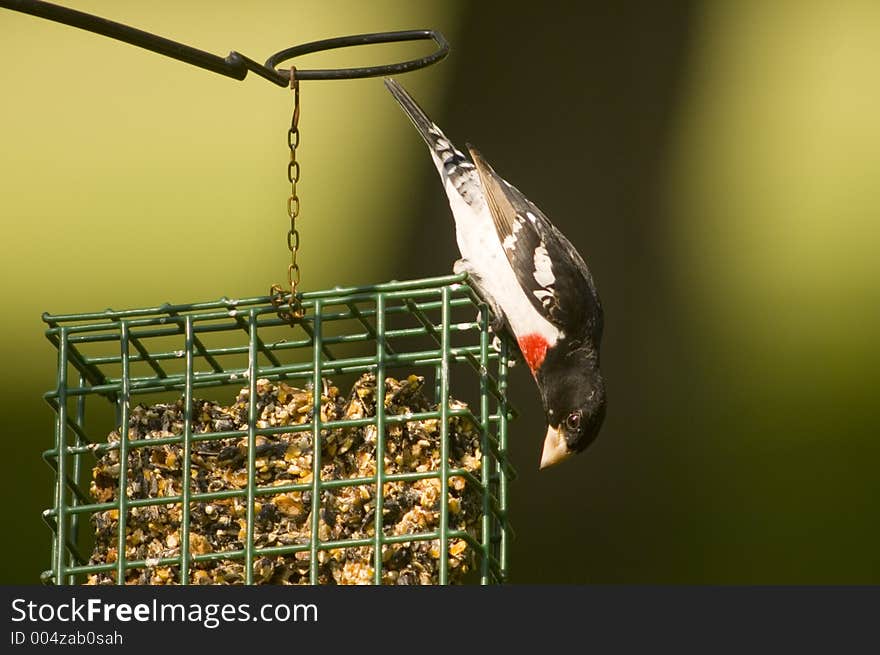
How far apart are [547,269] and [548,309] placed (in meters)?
0.15

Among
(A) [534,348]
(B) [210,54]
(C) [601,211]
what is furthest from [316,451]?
(C) [601,211]

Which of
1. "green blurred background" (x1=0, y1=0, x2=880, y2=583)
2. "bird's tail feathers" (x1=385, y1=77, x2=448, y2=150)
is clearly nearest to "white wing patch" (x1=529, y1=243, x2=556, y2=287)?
"bird's tail feathers" (x1=385, y1=77, x2=448, y2=150)

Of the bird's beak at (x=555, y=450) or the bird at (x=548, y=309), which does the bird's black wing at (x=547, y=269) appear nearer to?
the bird at (x=548, y=309)

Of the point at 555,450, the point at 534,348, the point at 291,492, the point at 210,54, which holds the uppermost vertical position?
the point at 210,54

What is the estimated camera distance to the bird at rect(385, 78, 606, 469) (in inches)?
234

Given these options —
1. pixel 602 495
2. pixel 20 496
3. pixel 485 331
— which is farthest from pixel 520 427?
pixel 485 331

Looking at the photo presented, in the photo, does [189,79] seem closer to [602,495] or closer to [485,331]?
[602,495]

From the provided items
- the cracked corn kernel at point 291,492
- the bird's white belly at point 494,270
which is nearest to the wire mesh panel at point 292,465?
the cracked corn kernel at point 291,492

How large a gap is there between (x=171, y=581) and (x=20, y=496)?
2532 mm

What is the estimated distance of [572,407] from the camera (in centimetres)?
598

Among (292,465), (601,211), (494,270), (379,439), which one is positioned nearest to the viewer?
(379,439)

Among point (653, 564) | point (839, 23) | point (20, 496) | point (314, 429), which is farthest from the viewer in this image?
point (839, 23)

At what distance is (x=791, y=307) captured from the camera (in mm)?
8086

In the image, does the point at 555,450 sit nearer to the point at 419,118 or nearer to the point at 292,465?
the point at 292,465
